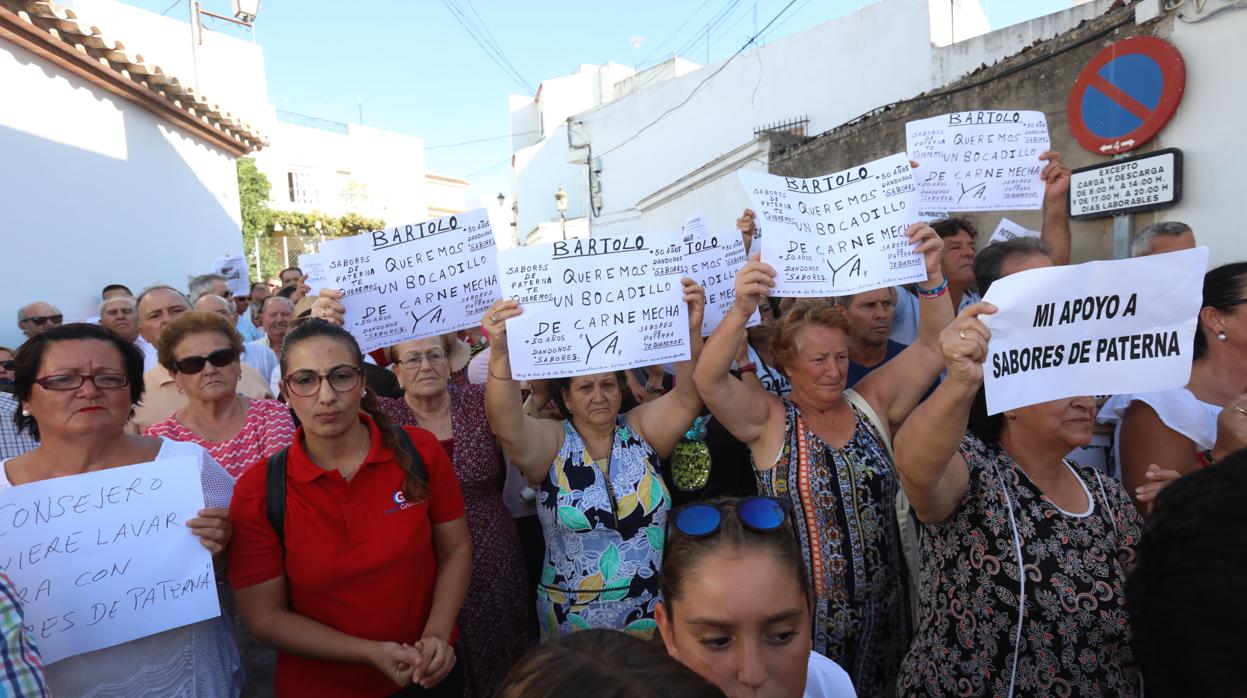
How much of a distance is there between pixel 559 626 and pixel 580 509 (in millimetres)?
479

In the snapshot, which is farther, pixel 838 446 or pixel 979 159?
pixel 979 159

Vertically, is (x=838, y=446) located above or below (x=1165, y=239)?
below

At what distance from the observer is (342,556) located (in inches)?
88.4

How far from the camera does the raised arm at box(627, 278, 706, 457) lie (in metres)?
2.89

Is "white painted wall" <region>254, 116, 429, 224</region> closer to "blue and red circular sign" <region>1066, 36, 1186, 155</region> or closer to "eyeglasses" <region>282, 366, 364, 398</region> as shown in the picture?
"blue and red circular sign" <region>1066, 36, 1186, 155</region>

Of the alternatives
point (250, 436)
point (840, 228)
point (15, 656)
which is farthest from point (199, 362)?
point (840, 228)

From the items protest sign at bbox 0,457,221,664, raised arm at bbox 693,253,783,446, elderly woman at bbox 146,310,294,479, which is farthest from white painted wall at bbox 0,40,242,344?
raised arm at bbox 693,253,783,446

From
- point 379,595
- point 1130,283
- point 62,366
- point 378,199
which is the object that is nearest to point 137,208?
point 62,366

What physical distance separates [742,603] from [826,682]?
42 centimetres

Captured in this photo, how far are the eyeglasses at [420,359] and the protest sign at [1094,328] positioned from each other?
7.82 ft

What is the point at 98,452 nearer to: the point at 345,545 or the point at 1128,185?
the point at 345,545

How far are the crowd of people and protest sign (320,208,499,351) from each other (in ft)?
0.42

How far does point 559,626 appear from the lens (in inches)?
106

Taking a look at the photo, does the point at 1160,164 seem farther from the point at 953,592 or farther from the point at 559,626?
the point at 559,626
